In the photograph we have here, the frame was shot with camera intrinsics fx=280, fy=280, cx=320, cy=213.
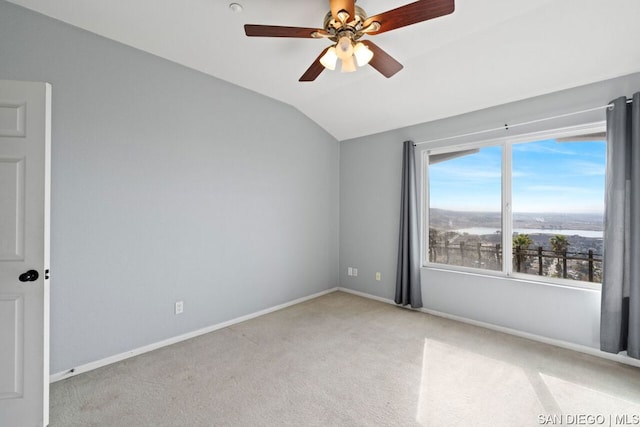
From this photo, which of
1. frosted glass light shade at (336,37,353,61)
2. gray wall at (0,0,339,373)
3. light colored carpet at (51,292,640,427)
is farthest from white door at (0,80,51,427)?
frosted glass light shade at (336,37,353,61)

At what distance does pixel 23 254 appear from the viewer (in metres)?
1.71

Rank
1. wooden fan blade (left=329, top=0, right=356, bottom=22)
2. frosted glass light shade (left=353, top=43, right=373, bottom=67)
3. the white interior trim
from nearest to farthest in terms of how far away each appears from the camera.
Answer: wooden fan blade (left=329, top=0, right=356, bottom=22) < frosted glass light shade (left=353, top=43, right=373, bottom=67) < the white interior trim

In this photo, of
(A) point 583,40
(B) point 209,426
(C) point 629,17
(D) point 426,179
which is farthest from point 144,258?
(C) point 629,17

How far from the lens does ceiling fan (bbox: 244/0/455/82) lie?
Answer: 159 cm

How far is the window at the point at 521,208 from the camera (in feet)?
9.01

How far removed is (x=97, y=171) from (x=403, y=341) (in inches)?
127

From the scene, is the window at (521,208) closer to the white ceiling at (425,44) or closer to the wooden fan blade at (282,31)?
the white ceiling at (425,44)

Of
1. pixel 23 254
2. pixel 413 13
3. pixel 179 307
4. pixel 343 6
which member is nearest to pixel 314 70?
pixel 343 6

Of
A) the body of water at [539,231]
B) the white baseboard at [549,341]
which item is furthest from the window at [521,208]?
the white baseboard at [549,341]

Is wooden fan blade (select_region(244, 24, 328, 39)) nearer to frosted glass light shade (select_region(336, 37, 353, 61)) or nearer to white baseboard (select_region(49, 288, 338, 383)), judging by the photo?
frosted glass light shade (select_region(336, 37, 353, 61))

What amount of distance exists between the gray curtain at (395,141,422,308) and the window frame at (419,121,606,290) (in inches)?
5.0

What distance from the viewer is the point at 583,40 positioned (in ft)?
7.37

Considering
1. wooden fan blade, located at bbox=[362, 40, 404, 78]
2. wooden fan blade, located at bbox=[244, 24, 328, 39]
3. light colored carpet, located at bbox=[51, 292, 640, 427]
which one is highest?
wooden fan blade, located at bbox=[244, 24, 328, 39]

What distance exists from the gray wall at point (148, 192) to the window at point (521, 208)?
6.89 ft
